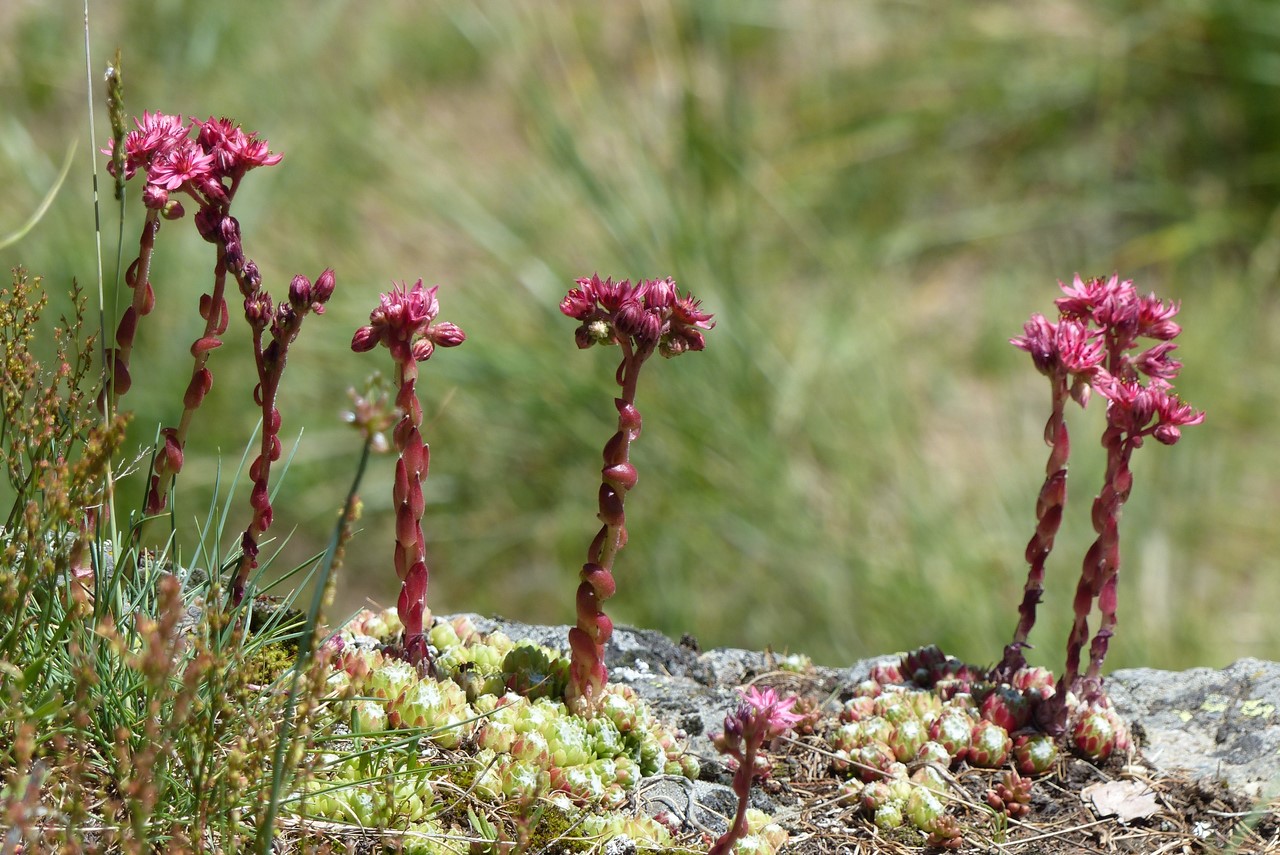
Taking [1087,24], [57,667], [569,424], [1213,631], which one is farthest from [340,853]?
[1087,24]

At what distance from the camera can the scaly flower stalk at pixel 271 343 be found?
5.60 ft

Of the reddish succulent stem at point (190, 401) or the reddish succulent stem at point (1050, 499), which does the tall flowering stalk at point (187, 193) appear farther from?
the reddish succulent stem at point (1050, 499)

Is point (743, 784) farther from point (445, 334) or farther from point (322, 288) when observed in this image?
point (322, 288)

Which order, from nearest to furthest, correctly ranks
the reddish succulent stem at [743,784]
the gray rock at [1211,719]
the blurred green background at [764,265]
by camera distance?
the reddish succulent stem at [743,784] → the gray rock at [1211,719] → the blurred green background at [764,265]

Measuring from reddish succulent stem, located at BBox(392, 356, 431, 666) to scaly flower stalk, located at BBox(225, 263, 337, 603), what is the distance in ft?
0.48

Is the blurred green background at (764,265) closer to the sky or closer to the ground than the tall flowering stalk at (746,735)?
closer to the sky

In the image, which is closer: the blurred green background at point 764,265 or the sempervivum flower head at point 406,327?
the sempervivum flower head at point 406,327

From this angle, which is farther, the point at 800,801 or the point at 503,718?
the point at 800,801

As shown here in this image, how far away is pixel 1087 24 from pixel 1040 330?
14.7 ft

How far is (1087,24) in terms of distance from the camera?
5.75 m

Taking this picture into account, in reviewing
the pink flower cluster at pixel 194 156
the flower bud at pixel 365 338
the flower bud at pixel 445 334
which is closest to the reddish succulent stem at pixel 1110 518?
the flower bud at pixel 445 334

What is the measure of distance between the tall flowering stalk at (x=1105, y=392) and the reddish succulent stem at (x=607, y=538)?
533mm

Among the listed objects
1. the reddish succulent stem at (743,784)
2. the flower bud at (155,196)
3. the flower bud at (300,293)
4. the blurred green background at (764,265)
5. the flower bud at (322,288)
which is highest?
the blurred green background at (764,265)

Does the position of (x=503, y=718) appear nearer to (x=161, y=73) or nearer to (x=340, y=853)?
(x=340, y=853)
